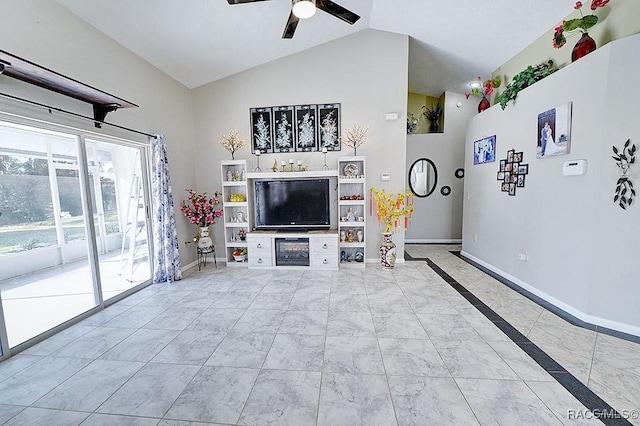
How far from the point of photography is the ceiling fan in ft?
7.54

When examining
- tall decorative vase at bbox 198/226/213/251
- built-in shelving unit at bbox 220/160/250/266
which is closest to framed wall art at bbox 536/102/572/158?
built-in shelving unit at bbox 220/160/250/266

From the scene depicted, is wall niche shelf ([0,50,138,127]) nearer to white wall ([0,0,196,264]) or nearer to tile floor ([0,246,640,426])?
white wall ([0,0,196,264])

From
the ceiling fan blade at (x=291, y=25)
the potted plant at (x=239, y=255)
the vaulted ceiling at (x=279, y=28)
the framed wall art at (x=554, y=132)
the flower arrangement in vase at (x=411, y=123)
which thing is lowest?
the potted plant at (x=239, y=255)

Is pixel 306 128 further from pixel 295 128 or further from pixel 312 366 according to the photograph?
pixel 312 366

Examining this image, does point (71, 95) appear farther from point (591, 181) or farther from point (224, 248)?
point (591, 181)

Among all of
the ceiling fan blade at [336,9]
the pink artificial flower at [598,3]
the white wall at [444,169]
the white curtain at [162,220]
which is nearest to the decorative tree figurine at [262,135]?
the white curtain at [162,220]

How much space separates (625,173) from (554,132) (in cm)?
82

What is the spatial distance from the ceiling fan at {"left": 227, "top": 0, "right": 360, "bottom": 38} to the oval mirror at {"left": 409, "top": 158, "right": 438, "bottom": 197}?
12.8 ft

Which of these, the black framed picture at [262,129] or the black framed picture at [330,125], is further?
the black framed picture at [262,129]

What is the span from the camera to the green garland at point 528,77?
10.2ft

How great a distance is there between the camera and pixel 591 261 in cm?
245

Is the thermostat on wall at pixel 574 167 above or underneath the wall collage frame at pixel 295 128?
underneath

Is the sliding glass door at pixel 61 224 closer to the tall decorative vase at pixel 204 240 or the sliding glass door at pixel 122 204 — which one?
the sliding glass door at pixel 122 204

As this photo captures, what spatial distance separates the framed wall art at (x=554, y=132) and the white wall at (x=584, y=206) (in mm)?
62
